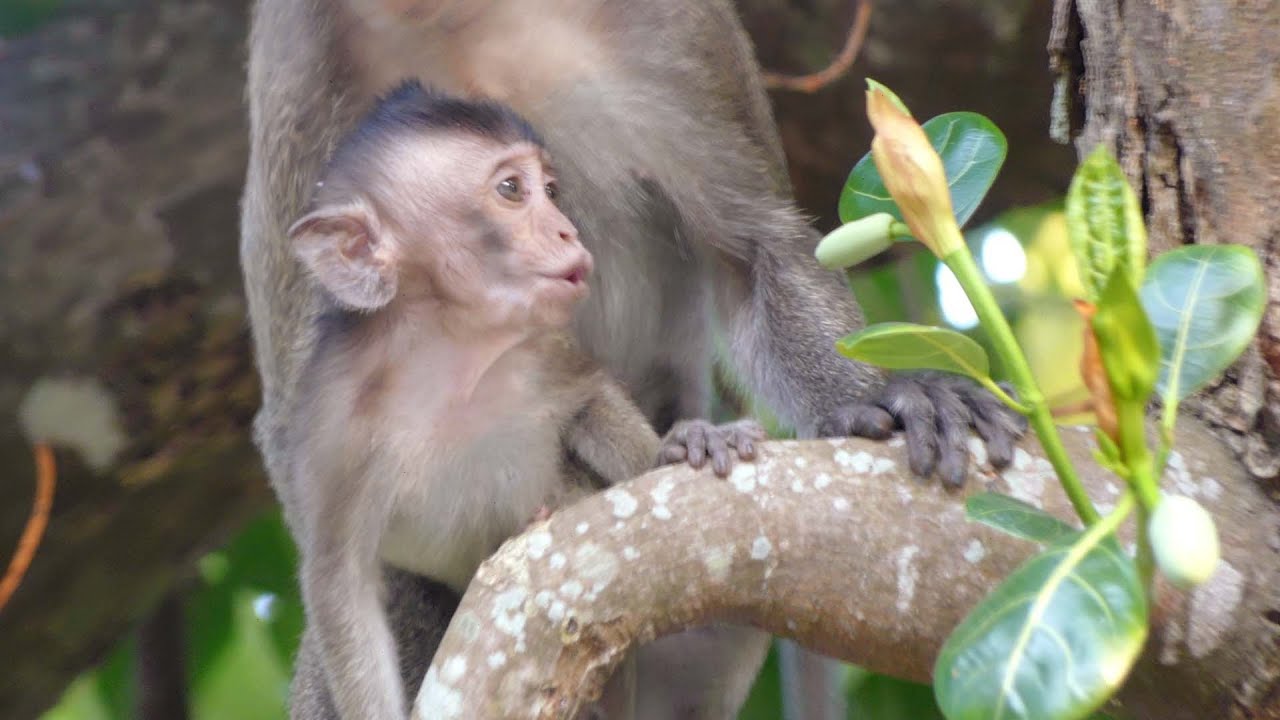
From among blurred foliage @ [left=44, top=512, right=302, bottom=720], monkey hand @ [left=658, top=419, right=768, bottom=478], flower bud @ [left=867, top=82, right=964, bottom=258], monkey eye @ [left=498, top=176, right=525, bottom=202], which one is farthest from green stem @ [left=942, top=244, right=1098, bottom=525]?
blurred foliage @ [left=44, top=512, right=302, bottom=720]

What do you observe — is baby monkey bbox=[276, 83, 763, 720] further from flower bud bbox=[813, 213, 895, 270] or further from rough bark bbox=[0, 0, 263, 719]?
rough bark bbox=[0, 0, 263, 719]

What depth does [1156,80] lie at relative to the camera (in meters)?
1.71

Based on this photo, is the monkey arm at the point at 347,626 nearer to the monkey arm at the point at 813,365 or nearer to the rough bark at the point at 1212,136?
the monkey arm at the point at 813,365

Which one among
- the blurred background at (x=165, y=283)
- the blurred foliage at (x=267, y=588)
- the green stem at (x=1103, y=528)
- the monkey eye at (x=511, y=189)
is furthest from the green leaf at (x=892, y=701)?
the green stem at (x=1103, y=528)

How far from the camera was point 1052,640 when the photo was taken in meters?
1.00

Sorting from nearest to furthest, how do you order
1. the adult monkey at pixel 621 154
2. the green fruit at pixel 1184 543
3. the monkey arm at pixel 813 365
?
1. the green fruit at pixel 1184 543
2. the monkey arm at pixel 813 365
3. the adult monkey at pixel 621 154

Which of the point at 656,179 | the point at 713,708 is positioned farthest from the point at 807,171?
the point at 713,708

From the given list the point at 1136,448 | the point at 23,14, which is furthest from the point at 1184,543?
the point at 23,14

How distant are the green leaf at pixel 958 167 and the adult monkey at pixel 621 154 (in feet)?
2.00

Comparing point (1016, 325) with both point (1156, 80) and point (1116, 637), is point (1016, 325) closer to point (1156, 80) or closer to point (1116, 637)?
point (1156, 80)

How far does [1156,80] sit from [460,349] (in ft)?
3.05

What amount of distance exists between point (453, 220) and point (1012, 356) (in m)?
0.98

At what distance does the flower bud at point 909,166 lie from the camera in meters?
1.09

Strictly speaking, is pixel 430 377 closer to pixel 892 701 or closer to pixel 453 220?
pixel 453 220
